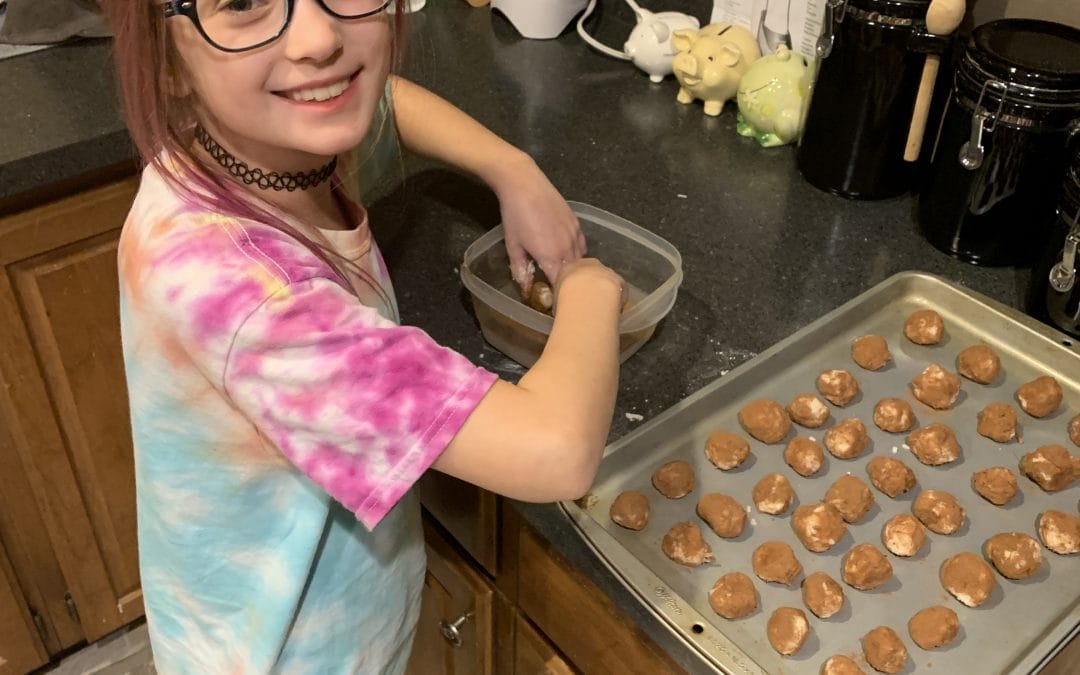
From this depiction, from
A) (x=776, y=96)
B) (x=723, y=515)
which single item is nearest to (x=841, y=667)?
(x=723, y=515)

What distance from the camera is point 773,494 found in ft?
2.47

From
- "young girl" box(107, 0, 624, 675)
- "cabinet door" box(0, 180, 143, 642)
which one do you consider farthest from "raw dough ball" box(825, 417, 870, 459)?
"cabinet door" box(0, 180, 143, 642)

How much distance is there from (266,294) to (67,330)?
72 cm

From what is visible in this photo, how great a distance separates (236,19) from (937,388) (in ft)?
2.06

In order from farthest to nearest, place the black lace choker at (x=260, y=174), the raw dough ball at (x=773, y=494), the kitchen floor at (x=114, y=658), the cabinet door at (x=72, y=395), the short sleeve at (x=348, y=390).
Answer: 1. the kitchen floor at (x=114, y=658)
2. the cabinet door at (x=72, y=395)
3. the raw dough ball at (x=773, y=494)
4. the black lace choker at (x=260, y=174)
5. the short sleeve at (x=348, y=390)

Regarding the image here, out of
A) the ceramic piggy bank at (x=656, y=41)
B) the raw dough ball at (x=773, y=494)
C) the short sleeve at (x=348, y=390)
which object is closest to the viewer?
the short sleeve at (x=348, y=390)

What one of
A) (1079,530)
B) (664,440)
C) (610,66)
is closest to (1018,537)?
(1079,530)

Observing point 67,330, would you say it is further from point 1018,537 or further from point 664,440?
point 1018,537

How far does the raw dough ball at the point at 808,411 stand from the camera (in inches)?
32.2

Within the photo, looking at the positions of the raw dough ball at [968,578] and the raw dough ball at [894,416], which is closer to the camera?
the raw dough ball at [968,578]

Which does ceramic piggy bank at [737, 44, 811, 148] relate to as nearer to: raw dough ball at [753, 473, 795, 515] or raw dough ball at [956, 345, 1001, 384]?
raw dough ball at [956, 345, 1001, 384]

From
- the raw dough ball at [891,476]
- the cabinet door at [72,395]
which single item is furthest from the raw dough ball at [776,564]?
the cabinet door at [72,395]

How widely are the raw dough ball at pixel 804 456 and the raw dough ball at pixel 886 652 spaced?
0.15 metres

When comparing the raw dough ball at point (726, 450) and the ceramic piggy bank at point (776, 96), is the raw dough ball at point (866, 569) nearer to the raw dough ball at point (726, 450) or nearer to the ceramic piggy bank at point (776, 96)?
the raw dough ball at point (726, 450)
